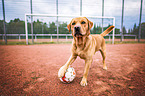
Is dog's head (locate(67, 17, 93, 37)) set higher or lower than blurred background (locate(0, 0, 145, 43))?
lower

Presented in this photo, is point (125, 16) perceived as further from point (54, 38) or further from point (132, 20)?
point (54, 38)

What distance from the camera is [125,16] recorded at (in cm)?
1269

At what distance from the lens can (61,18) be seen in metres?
11.6

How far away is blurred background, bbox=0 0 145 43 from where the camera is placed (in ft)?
35.0

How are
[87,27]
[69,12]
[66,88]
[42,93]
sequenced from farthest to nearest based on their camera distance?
1. [69,12]
2. [87,27]
3. [66,88]
4. [42,93]

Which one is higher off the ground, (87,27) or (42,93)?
(87,27)

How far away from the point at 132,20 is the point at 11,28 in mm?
18725

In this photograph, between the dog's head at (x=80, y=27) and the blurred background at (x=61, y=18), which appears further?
the blurred background at (x=61, y=18)

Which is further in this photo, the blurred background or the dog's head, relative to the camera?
the blurred background

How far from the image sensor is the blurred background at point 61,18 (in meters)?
10.7

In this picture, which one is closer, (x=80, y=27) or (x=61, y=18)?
(x=80, y=27)

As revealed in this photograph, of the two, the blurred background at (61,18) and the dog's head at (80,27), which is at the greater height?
the blurred background at (61,18)

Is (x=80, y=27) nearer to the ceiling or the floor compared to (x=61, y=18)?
nearer to the floor

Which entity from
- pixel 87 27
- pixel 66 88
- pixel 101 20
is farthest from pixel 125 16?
pixel 66 88
